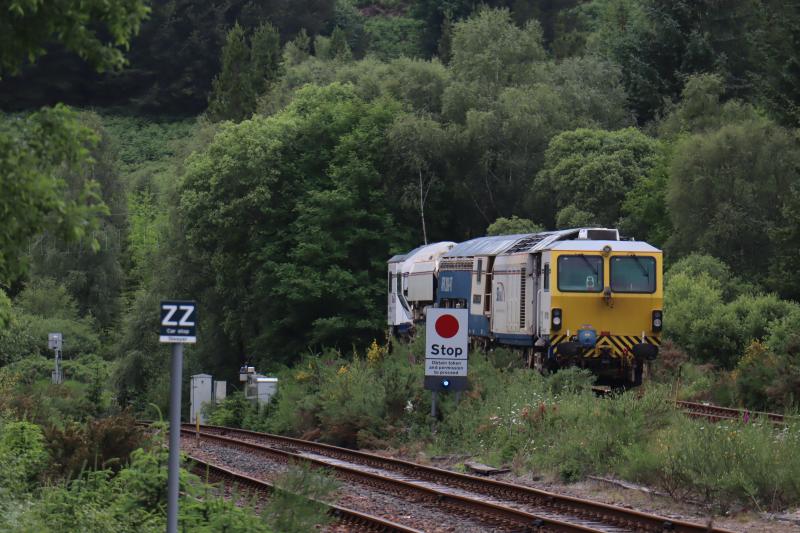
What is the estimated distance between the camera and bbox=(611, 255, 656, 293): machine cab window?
2784 cm

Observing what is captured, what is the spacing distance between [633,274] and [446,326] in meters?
6.90

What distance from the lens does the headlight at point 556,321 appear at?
2720cm

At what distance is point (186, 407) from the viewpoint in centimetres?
6012

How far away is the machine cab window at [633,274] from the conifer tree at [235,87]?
2506 inches

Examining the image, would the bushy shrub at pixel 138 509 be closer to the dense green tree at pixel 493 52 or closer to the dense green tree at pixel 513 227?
the dense green tree at pixel 513 227

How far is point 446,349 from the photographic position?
2283 centimetres

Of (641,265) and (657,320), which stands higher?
(641,265)

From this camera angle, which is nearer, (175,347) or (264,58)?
(175,347)

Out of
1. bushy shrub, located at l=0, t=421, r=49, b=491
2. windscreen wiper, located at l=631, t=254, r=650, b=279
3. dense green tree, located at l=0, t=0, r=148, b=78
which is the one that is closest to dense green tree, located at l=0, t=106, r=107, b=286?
dense green tree, located at l=0, t=0, r=148, b=78

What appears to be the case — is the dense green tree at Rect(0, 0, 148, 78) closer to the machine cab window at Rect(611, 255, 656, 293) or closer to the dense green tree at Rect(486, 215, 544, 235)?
the machine cab window at Rect(611, 255, 656, 293)

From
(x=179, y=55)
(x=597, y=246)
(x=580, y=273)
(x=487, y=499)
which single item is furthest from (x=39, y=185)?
(x=179, y=55)

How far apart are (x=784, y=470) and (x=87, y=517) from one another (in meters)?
8.31

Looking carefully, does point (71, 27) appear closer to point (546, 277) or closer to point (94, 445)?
point (94, 445)

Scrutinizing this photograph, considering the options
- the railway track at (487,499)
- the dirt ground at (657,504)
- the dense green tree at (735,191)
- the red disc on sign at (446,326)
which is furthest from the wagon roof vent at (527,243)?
the dense green tree at (735,191)
